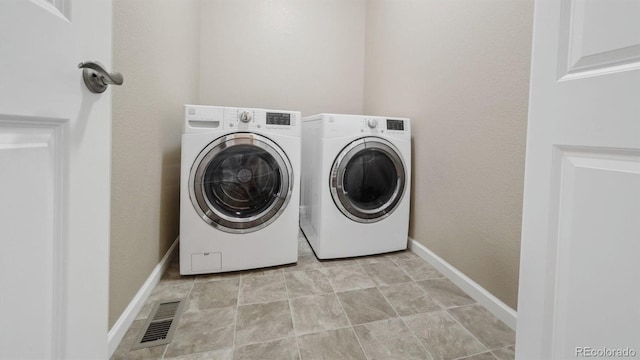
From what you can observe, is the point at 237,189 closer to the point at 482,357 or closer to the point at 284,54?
the point at 482,357

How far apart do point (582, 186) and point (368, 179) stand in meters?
1.20

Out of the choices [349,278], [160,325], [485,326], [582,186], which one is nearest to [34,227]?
[160,325]

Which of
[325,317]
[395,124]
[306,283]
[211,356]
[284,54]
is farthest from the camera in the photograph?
[284,54]

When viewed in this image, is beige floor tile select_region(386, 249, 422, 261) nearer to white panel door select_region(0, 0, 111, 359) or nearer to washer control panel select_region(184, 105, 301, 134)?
washer control panel select_region(184, 105, 301, 134)

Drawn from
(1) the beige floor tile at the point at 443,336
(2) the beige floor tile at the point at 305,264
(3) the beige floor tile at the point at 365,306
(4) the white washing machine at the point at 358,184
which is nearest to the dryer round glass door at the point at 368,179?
(4) the white washing machine at the point at 358,184

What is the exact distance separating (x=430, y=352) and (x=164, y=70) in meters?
1.79

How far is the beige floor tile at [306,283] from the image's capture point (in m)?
1.35

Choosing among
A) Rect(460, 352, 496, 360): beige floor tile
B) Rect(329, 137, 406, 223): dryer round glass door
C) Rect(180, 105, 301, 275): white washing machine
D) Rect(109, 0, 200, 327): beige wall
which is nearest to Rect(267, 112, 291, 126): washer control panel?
Rect(180, 105, 301, 275): white washing machine

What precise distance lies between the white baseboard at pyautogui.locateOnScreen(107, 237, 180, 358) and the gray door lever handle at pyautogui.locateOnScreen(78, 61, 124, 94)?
0.82 metres

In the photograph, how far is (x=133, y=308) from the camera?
1.09m

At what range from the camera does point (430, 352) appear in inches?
38.1

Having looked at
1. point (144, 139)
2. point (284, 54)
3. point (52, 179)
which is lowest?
point (52, 179)

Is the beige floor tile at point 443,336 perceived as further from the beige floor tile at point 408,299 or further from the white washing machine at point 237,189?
the white washing machine at point 237,189

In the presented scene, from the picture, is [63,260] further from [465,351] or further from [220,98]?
[220,98]
